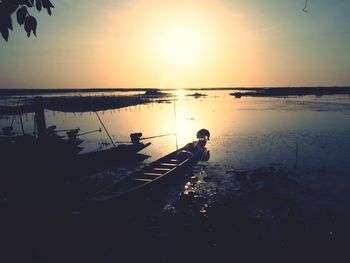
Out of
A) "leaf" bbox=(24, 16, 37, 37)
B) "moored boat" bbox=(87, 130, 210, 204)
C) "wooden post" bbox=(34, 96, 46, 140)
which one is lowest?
"moored boat" bbox=(87, 130, 210, 204)

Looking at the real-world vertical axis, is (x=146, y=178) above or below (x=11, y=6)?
below

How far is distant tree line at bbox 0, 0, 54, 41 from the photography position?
2787 millimetres

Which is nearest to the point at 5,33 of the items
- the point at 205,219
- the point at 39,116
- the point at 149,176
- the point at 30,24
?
the point at 30,24

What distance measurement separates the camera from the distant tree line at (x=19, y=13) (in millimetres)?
2787

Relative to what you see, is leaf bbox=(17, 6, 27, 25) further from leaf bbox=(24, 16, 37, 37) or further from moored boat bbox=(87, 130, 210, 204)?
moored boat bbox=(87, 130, 210, 204)

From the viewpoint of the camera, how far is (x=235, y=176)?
16641mm

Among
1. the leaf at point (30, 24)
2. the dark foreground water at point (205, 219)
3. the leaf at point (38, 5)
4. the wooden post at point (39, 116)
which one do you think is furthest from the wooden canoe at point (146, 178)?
the wooden post at point (39, 116)

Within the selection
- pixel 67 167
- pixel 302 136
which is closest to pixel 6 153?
pixel 67 167

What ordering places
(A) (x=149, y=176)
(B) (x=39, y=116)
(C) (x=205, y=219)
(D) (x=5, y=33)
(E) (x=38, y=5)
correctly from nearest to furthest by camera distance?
(D) (x=5, y=33), (E) (x=38, y=5), (C) (x=205, y=219), (A) (x=149, y=176), (B) (x=39, y=116)

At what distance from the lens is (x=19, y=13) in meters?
2.89

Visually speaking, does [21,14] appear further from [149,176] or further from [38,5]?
[149,176]

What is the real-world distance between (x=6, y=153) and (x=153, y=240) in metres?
12.5

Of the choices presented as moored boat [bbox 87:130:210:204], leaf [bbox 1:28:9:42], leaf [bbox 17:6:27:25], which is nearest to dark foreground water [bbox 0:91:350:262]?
moored boat [bbox 87:130:210:204]

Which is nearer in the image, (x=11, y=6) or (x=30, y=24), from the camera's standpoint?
(x=11, y=6)
